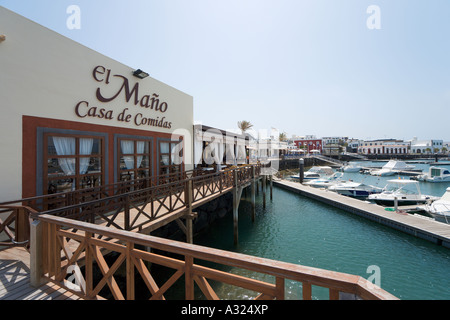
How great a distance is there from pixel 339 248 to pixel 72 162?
11.3 meters

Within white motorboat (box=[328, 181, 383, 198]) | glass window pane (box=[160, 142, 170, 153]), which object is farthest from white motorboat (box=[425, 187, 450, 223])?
glass window pane (box=[160, 142, 170, 153])

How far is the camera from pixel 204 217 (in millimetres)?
12633

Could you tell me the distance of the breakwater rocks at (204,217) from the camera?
991cm

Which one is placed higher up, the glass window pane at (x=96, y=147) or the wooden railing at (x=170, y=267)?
the glass window pane at (x=96, y=147)

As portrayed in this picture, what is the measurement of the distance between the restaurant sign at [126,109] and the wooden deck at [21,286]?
4.52 m

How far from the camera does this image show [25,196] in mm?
5914

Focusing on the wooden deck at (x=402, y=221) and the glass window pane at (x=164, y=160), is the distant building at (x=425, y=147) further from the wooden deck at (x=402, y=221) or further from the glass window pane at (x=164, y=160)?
the glass window pane at (x=164, y=160)

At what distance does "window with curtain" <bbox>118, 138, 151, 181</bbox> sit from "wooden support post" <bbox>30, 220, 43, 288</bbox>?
519cm

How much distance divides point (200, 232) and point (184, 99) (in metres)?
7.25

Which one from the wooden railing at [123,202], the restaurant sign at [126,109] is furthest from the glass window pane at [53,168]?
the restaurant sign at [126,109]

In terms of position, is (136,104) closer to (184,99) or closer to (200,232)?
(184,99)

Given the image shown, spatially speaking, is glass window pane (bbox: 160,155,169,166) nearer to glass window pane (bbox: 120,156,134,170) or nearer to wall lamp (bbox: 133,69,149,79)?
glass window pane (bbox: 120,156,134,170)
